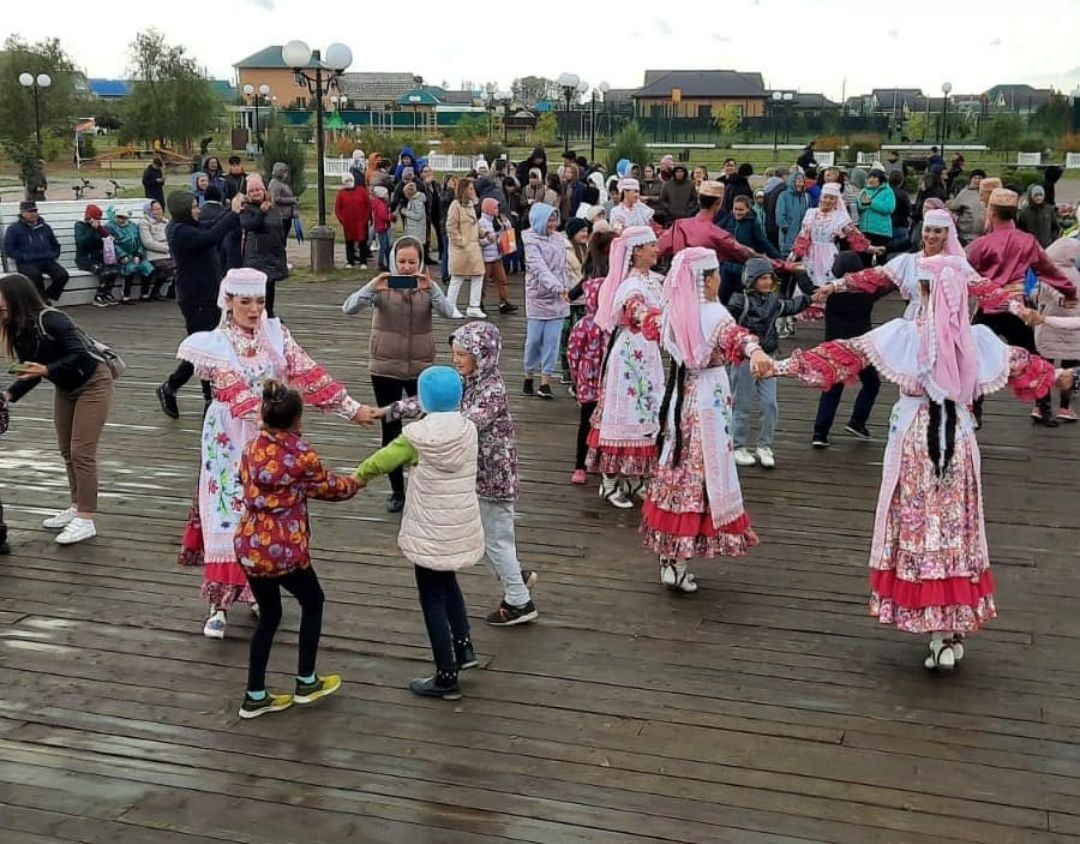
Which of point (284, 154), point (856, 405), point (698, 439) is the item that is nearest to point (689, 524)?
point (698, 439)

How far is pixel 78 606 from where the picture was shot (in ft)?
20.6

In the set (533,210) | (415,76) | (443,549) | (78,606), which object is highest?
(415,76)

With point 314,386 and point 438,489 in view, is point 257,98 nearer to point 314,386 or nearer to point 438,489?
point 314,386

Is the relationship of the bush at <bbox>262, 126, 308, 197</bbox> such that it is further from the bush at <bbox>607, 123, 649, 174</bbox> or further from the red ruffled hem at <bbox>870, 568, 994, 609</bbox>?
the red ruffled hem at <bbox>870, 568, 994, 609</bbox>

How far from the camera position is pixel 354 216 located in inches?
721

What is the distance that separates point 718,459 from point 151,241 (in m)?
11.6

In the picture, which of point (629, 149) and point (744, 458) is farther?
point (629, 149)

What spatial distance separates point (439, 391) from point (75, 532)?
327 cm

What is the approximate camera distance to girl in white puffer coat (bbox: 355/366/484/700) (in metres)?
4.87

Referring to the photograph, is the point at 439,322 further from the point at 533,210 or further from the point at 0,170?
the point at 0,170

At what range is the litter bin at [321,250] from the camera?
724 inches

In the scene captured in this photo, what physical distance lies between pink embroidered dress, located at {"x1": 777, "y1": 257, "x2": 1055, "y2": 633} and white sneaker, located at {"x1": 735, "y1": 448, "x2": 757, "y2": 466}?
10.9 ft

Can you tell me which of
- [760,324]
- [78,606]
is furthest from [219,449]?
[760,324]

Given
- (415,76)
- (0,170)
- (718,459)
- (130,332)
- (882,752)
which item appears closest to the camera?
(882,752)
